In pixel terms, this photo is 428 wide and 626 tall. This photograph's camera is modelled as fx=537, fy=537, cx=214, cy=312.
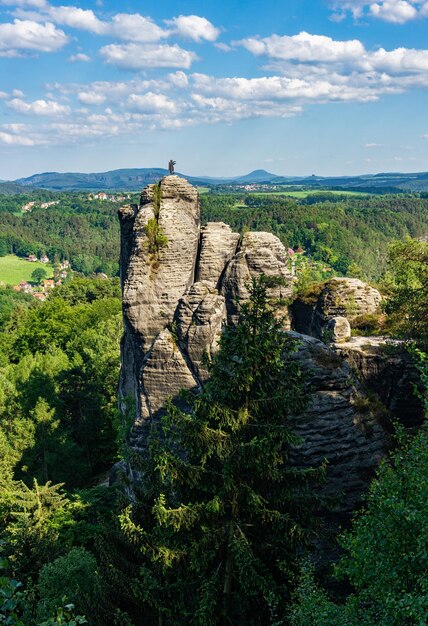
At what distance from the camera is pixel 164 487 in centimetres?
1747

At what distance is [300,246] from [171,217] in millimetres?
157297

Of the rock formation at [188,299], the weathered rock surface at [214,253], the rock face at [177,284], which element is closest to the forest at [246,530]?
the rock formation at [188,299]

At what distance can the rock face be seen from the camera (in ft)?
84.2

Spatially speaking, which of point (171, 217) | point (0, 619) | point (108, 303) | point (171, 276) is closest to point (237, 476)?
point (0, 619)

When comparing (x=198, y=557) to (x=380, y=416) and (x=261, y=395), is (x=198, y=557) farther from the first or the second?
(x=380, y=416)

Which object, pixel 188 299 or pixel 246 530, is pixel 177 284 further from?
pixel 246 530

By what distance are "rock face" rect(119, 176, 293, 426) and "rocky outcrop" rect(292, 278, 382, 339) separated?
2435 mm

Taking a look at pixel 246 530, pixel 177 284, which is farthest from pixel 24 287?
pixel 246 530

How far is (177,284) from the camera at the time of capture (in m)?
27.1

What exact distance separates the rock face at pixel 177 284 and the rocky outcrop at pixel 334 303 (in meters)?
2.44

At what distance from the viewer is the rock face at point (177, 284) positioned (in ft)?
84.2

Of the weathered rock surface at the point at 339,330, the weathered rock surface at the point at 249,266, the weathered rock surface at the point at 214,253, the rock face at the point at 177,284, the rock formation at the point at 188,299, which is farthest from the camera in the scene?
the weathered rock surface at the point at 214,253

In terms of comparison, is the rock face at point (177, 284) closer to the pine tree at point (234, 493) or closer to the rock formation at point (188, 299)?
the rock formation at point (188, 299)

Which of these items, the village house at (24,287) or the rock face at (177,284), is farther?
the village house at (24,287)
